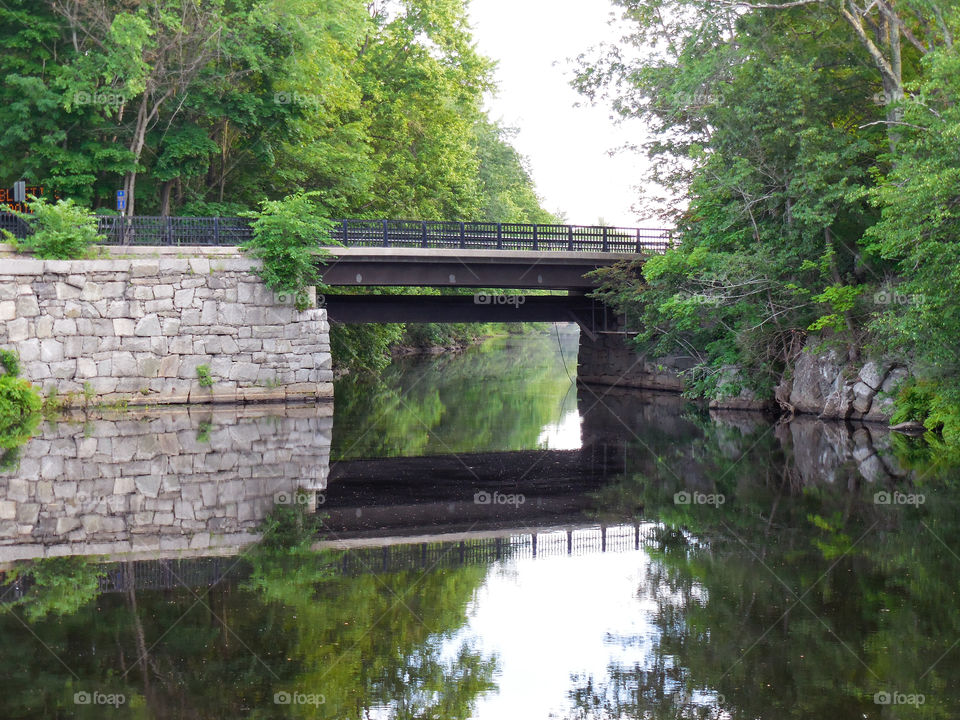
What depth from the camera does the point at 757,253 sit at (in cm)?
2612

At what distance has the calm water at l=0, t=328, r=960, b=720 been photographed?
667cm

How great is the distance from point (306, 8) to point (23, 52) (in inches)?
336

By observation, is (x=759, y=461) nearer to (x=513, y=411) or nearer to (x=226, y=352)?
(x=513, y=411)

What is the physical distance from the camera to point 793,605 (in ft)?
Result: 28.0

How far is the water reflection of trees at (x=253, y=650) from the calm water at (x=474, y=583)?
3 centimetres

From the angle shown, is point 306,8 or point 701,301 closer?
point 701,301

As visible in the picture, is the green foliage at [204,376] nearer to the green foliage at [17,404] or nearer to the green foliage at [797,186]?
the green foliage at [17,404]

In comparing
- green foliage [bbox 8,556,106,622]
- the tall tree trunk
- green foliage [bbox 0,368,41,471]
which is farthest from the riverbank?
A: green foliage [bbox 8,556,106,622]

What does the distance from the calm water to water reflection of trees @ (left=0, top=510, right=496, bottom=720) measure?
3 centimetres

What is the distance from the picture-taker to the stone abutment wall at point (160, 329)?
26.1 meters

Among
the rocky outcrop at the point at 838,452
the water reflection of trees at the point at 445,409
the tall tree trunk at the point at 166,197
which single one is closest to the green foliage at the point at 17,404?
the water reflection of trees at the point at 445,409

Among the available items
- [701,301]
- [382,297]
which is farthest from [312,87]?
[701,301]

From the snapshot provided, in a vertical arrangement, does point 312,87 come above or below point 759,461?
above

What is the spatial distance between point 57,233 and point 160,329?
3.62 m
